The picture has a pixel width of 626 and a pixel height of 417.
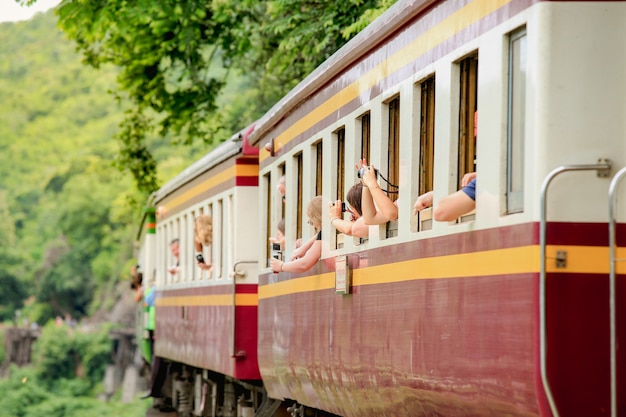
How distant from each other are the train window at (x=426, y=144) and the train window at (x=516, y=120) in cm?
137

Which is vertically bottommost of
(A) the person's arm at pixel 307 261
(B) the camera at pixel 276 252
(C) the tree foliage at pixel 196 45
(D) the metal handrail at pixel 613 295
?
(D) the metal handrail at pixel 613 295

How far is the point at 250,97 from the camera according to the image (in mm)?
30656

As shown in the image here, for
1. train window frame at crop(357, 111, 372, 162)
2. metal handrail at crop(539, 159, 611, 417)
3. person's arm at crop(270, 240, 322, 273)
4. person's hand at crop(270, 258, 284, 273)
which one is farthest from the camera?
person's hand at crop(270, 258, 284, 273)

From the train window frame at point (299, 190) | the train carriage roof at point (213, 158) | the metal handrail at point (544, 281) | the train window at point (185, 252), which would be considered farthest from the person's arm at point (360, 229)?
the train window at point (185, 252)

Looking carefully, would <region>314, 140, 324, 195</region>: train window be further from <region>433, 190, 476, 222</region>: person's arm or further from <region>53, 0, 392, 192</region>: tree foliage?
<region>53, 0, 392, 192</region>: tree foliage

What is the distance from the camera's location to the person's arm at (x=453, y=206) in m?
7.14

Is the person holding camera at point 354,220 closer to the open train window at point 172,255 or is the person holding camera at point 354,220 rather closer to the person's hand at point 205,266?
the person's hand at point 205,266

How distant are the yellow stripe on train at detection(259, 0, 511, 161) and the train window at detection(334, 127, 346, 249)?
0.61 ft

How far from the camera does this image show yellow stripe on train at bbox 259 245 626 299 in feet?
19.7

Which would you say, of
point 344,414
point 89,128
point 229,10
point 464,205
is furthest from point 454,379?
point 89,128

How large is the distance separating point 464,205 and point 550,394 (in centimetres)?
141

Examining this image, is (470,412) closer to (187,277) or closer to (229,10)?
(187,277)

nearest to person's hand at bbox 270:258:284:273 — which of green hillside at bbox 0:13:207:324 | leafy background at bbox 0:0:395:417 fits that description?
leafy background at bbox 0:0:395:417

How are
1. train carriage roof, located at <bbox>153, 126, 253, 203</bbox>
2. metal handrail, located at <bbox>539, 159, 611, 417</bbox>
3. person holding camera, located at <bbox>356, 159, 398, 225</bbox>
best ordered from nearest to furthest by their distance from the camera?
1. metal handrail, located at <bbox>539, 159, 611, 417</bbox>
2. person holding camera, located at <bbox>356, 159, 398, 225</bbox>
3. train carriage roof, located at <bbox>153, 126, 253, 203</bbox>
